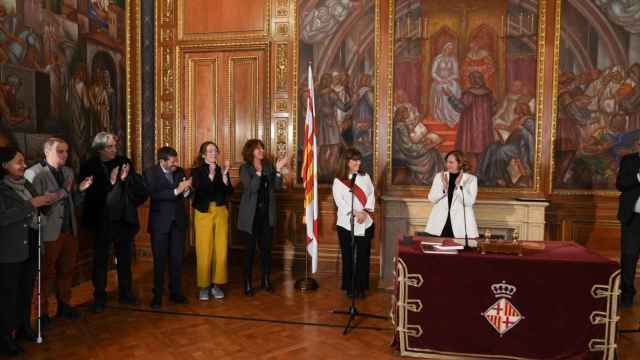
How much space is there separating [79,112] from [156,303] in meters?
2.85

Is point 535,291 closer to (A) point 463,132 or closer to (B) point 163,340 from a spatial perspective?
(B) point 163,340

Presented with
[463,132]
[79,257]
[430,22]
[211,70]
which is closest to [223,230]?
[79,257]

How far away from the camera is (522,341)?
392 centimetres

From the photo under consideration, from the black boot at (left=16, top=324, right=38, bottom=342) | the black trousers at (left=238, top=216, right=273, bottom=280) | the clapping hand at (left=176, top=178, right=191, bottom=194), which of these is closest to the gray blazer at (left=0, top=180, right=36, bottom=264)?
the black boot at (left=16, top=324, right=38, bottom=342)

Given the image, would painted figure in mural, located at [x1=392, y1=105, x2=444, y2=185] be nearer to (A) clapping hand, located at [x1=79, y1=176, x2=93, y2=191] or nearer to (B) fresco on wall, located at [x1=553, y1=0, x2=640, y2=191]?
(B) fresco on wall, located at [x1=553, y1=0, x2=640, y2=191]

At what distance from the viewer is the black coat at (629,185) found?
5602 millimetres

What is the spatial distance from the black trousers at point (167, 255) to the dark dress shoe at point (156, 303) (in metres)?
0.05

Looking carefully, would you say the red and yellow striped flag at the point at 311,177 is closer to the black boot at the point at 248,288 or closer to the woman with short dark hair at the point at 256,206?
the woman with short dark hair at the point at 256,206

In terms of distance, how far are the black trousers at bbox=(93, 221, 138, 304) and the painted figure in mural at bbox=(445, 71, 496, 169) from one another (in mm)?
4799

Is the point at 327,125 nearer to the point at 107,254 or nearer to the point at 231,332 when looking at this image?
the point at 107,254

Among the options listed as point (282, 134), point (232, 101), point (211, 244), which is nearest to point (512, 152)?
point (282, 134)

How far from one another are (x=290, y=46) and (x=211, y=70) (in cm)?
140

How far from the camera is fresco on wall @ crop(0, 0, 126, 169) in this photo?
524 centimetres

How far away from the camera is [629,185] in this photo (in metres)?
5.63
